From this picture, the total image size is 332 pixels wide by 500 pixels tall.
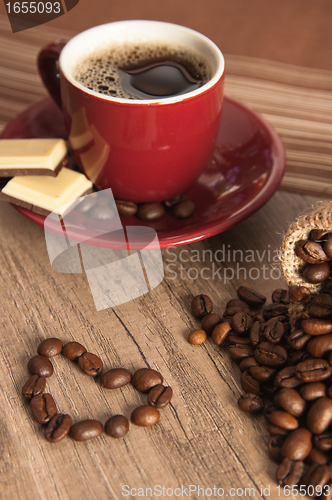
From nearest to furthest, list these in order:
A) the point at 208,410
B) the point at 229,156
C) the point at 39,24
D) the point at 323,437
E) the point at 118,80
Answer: the point at 323,437, the point at 208,410, the point at 118,80, the point at 229,156, the point at 39,24

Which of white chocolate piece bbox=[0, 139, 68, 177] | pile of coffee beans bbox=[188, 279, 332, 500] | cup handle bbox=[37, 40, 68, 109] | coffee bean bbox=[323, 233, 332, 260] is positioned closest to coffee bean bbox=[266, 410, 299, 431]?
pile of coffee beans bbox=[188, 279, 332, 500]

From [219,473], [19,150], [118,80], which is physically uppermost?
[118,80]

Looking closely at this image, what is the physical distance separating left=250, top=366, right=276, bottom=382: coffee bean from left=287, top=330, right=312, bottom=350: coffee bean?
0.21 ft

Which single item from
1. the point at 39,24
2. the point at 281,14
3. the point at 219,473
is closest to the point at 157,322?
the point at 219,473

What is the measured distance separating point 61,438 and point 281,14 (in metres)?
2.23

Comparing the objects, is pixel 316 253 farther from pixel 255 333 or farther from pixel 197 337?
pixel 197 337

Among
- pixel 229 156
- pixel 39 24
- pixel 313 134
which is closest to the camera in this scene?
pixel 229 156

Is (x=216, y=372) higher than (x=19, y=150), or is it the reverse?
(x=19, y=150)

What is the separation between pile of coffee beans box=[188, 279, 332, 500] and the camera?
804 millimetres

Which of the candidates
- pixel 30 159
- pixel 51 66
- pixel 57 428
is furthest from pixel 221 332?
pixel 51 66

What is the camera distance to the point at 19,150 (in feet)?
3.92

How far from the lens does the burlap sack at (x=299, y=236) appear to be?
90cm

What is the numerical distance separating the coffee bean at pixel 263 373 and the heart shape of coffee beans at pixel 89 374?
0.17m

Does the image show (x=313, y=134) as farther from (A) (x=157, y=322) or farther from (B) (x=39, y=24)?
(B) (x=39, y=24)
